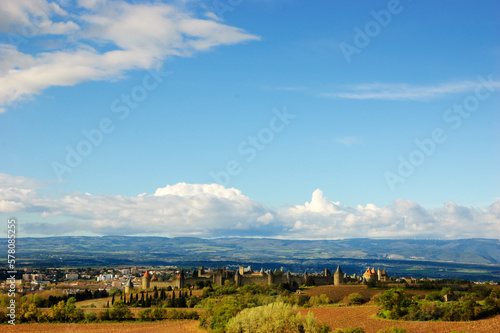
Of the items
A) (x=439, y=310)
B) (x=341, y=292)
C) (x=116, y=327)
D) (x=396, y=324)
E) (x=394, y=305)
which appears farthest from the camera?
(x=341, y=292)

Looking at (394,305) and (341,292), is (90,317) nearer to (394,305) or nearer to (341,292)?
(394,305)

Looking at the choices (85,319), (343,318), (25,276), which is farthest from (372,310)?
(25,276)

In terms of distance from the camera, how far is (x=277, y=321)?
3800cm

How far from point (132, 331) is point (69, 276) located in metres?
98.1

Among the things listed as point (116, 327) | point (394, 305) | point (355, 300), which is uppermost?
point (394, 305)

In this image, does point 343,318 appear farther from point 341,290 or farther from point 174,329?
point 341,290

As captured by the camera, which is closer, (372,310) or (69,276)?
(372,310)

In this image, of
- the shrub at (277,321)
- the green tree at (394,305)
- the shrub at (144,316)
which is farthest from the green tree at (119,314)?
the green tree at (394,305)

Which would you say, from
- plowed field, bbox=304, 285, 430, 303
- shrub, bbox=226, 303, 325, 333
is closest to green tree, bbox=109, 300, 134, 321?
shrub, bbox=226, 303, 325, 333

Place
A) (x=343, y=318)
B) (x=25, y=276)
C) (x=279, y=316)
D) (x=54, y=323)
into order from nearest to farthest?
(x=279, y=316)
(x=343, y=318)
(x=54, y=323)
(x=25, y=276)

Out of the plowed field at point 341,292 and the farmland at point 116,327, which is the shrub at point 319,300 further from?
the farmland at point 116,327

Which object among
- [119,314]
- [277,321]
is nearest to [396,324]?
[277,321]

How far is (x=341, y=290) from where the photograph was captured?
284 ft

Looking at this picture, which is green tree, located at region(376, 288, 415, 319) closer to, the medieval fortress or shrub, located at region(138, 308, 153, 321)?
shrub, located at region(138, 308, 153, 321)
